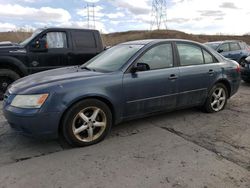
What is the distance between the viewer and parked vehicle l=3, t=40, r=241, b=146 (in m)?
3.90

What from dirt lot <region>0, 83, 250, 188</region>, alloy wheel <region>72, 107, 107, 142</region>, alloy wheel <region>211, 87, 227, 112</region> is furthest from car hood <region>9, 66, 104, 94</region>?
alloy wheel <region>211, 87, 227, 112</region>

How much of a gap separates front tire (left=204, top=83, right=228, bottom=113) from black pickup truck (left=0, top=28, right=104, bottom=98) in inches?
157

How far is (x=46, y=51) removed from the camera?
7.81 m

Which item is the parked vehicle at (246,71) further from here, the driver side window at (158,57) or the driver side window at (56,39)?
the driver side window at (56,39)

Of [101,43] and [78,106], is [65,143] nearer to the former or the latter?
[78,106]

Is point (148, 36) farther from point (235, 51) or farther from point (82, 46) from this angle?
point (82, 46)

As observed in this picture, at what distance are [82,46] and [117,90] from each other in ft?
14.1

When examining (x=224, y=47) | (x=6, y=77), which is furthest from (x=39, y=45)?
(x=224, y=47)

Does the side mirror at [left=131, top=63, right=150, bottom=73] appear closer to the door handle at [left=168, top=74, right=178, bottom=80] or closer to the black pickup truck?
the door handle at [left=168, top=74, right=178, bottom=80]

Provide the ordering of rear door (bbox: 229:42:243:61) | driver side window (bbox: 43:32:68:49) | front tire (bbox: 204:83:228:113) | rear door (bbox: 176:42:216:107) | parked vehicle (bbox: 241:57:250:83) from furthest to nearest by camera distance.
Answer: rear door (bbox: 229:42:243:61), parked vehicle (bbox: 241:57:250:83), driver side window (bbox: 43:32:68:49), front tire (bbox: 204:83:228:113), rear door (bbox: 176:42:216:107)

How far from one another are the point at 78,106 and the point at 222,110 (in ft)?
11.2

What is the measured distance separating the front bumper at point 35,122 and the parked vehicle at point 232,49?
10.4m

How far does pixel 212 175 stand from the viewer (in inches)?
→ 131

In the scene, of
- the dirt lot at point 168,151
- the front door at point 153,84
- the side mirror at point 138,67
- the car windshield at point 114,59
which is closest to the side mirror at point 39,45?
the dirt lot at point 168,151
